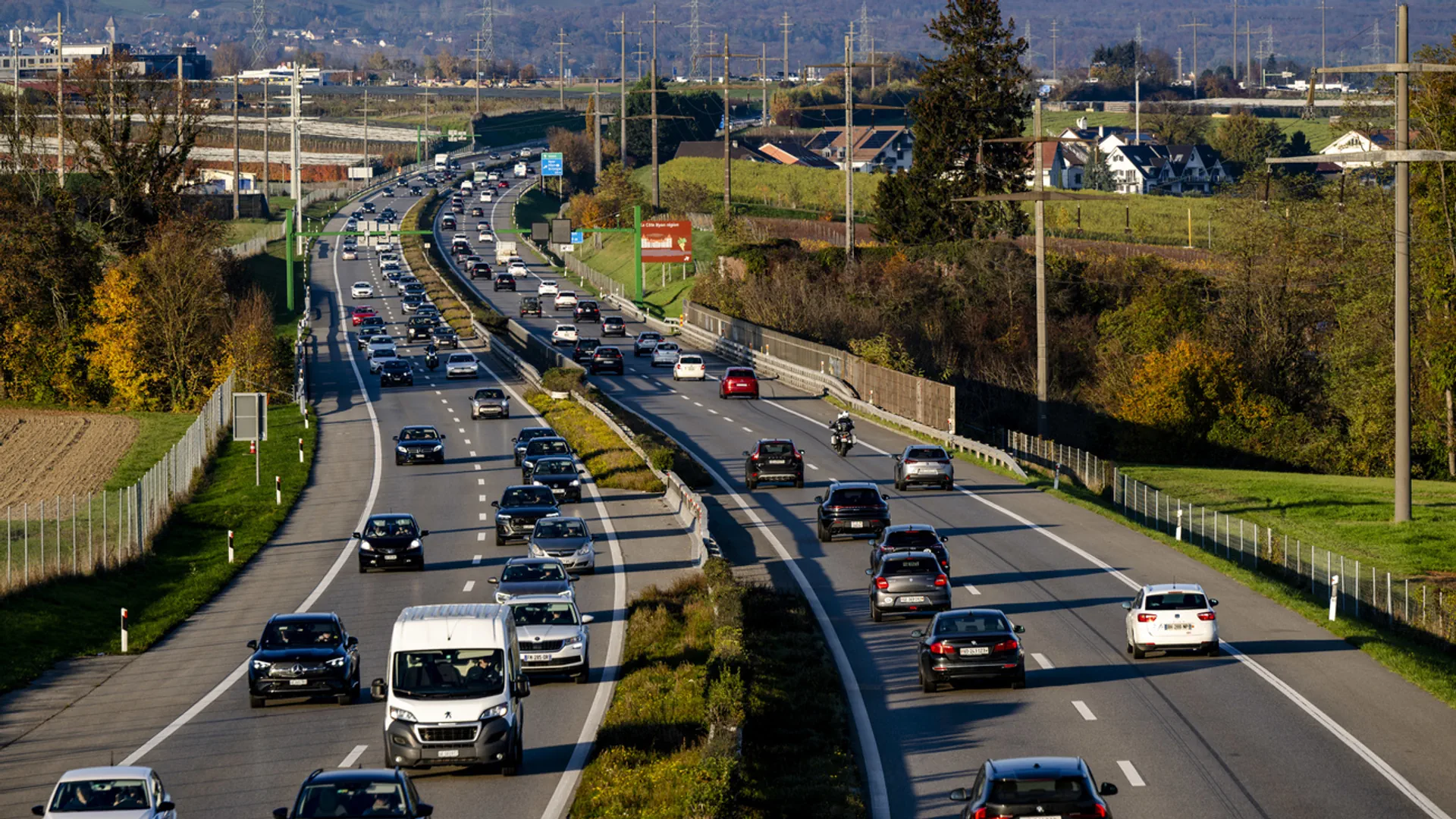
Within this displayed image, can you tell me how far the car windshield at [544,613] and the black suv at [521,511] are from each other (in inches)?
560

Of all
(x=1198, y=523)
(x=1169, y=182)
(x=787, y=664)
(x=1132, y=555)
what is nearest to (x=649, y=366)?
(x=1198, y=523)

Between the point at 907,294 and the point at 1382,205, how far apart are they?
35.1 meters

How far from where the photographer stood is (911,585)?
33625 millimetres

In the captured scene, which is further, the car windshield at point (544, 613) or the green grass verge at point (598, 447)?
the green grass verge at point (598, 447)

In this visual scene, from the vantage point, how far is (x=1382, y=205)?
74.6 metres

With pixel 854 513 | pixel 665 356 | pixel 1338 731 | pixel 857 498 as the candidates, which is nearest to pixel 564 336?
pixel 665 356

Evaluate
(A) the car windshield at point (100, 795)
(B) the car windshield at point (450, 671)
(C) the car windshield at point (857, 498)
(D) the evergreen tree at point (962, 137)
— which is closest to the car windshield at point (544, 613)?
(B) the car windshield at point (450, 671)

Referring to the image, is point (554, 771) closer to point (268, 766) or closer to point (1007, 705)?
point (268, 766)

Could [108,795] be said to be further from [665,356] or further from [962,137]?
[962,137]

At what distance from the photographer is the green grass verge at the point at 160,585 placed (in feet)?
112

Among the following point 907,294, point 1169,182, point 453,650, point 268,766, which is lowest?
point 268,766

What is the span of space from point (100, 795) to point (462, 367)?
6883 cm

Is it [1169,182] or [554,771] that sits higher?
[1169,182]

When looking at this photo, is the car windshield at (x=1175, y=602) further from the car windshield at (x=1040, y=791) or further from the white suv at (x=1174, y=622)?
the car windshield at (x=1040, y=791)
